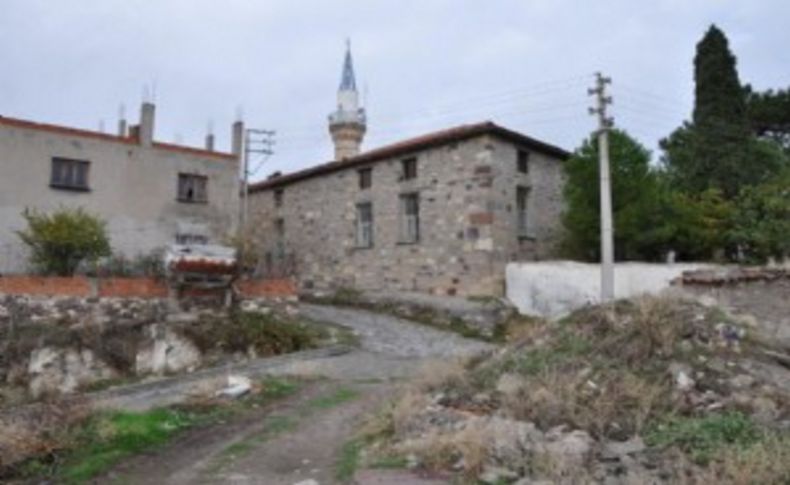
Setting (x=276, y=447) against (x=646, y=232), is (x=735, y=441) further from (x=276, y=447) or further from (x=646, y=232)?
(x=646, y=232)

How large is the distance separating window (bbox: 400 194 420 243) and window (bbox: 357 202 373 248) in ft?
5.09

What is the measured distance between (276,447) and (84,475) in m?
2.26

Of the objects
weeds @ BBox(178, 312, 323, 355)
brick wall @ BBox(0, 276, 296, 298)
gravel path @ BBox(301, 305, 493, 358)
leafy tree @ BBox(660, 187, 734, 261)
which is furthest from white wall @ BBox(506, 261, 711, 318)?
brick wall @ BBox(0, 276, 296, 298)

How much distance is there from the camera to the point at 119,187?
2312 cm

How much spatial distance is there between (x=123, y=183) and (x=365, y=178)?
7.92 meters

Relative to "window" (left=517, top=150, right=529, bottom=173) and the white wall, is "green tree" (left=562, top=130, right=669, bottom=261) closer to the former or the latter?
the white wall

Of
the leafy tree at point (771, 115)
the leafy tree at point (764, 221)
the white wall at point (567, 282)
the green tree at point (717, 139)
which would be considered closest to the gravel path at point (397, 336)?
the white wall at point (567, 282)

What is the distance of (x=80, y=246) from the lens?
19.2 meters

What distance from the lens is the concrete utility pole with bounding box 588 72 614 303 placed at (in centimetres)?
1773

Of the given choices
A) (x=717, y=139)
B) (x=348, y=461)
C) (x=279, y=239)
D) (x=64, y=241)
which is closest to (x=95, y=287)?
(x=64, y=241)

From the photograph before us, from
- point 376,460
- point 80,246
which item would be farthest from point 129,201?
point 376,460

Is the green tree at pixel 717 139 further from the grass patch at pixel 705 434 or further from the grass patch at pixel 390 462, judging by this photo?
the grass patch at pixel 390 462

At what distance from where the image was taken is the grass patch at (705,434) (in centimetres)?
765

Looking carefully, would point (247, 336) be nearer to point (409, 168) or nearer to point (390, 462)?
point (409, 168)
